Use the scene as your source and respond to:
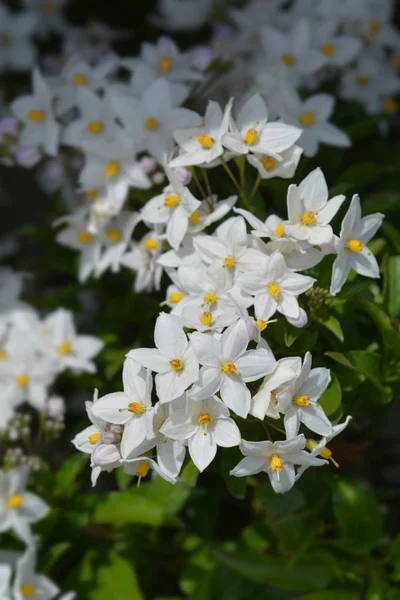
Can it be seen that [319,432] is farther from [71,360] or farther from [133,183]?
[71,360]

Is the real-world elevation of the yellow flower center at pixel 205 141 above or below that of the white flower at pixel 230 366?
above

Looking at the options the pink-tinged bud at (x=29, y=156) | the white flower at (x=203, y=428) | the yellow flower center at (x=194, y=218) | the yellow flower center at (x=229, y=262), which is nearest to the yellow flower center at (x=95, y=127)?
the pink-tinged bud at (x=29, y=156)

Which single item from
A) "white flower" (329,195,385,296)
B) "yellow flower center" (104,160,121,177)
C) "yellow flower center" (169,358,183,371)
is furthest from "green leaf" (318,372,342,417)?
"yellow flower center" (104,160,121,177)

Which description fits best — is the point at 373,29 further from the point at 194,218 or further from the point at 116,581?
the point at 116,581

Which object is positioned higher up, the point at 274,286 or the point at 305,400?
the point at 274,286

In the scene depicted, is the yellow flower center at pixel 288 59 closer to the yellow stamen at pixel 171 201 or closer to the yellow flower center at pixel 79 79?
the yellow flower center at pixel 79 79

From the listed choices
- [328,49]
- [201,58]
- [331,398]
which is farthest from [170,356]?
[328,49]
